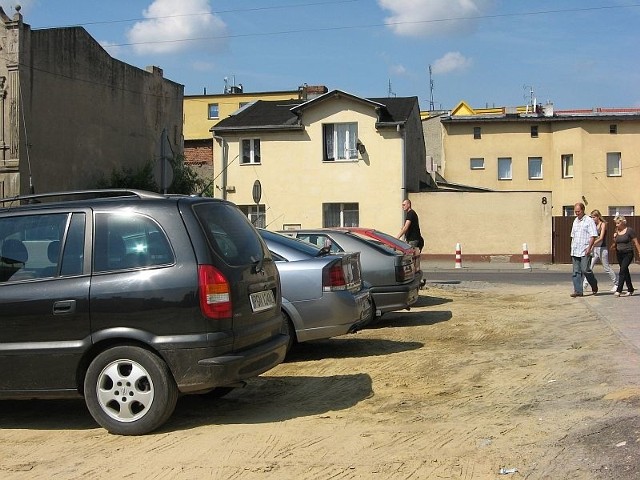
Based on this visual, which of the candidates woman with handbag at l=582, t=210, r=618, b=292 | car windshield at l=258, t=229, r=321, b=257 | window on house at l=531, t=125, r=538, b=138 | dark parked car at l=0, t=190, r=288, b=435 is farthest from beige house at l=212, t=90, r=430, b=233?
dark parked car at l=0, t=190, r=288, b=435

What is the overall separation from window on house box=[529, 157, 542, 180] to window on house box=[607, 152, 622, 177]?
375cm

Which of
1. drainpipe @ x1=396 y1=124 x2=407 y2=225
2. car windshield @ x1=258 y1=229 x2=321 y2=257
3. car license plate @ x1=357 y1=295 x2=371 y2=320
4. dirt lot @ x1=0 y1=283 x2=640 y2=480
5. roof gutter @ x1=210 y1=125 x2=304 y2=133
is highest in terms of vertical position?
roof gutter @ x1=210 y1=125 x2=304 y2=133

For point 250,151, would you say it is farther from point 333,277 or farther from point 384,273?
point 333,277

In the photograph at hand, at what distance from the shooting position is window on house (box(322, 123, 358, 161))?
107 feet

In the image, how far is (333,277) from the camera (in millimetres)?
8562

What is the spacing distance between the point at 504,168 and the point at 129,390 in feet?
133

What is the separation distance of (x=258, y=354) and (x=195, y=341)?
1.99 feet

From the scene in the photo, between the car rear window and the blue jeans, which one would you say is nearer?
the car rear window

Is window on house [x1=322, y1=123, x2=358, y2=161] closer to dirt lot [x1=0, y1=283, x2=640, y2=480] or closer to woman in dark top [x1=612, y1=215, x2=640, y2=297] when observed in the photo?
woman in dark top [x1=612, y1=215, x2=640, y2=297]

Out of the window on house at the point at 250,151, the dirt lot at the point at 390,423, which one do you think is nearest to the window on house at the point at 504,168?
the window on house at the point at 250,151

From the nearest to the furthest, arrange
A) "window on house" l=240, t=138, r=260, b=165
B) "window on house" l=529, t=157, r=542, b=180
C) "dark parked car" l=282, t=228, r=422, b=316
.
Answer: "dark parked car" l=282, t=228, r=422, b=316, "window on house" l=240, t=138, r=260, b=165, "window on house" l=529, t=157, r=542, b=180

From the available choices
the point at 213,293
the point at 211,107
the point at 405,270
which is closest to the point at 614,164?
the point at 211,107

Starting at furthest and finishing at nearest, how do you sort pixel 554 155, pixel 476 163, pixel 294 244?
1. pixel 476 163
2. pixel 554 155
3. pixel 294 244

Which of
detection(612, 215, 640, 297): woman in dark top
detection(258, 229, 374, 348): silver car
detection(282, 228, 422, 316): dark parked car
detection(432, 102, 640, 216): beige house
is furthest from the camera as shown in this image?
detection(432, 102, 640, 216): beige house
